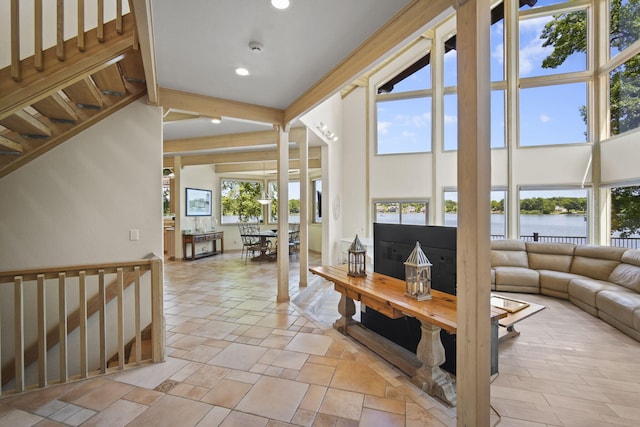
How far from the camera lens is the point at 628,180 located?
17.4 feet

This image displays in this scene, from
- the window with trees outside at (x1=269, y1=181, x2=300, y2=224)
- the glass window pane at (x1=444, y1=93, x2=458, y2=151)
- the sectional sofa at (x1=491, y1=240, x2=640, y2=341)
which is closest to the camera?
the sectional sofa at (x1=491, y1=240, x2=640, y2=341)

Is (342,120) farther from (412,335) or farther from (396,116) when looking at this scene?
(412,335)

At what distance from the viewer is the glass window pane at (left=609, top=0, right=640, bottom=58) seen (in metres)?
5.23

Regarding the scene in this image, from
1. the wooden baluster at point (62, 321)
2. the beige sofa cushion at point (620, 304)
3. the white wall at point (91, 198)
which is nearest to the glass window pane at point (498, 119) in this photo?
the beige sofa cushion at point (620, 304)

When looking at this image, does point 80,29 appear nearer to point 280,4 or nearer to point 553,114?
point 280,4

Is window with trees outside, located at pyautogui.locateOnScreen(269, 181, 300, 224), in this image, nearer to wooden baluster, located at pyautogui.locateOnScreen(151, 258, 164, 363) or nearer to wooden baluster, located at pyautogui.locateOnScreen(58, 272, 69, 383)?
wooden baluster, located at pyautogui.locateOnScreen(151, 258, 164, 363)

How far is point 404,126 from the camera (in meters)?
7.67

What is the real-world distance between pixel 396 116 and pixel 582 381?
21.8 ft

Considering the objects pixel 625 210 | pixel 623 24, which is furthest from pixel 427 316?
pixel 623 24

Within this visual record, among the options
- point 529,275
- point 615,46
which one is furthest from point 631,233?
point 615,46

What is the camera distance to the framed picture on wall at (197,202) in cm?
818

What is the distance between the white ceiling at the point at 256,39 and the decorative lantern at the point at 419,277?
6.01 feet

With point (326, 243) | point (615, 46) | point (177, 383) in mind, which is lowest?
point (177, 383)

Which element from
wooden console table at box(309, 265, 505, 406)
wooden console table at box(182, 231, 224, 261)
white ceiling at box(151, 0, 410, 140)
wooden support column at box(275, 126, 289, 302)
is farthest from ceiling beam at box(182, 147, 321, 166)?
wooden console table at box(309, 265, 505, 406)
